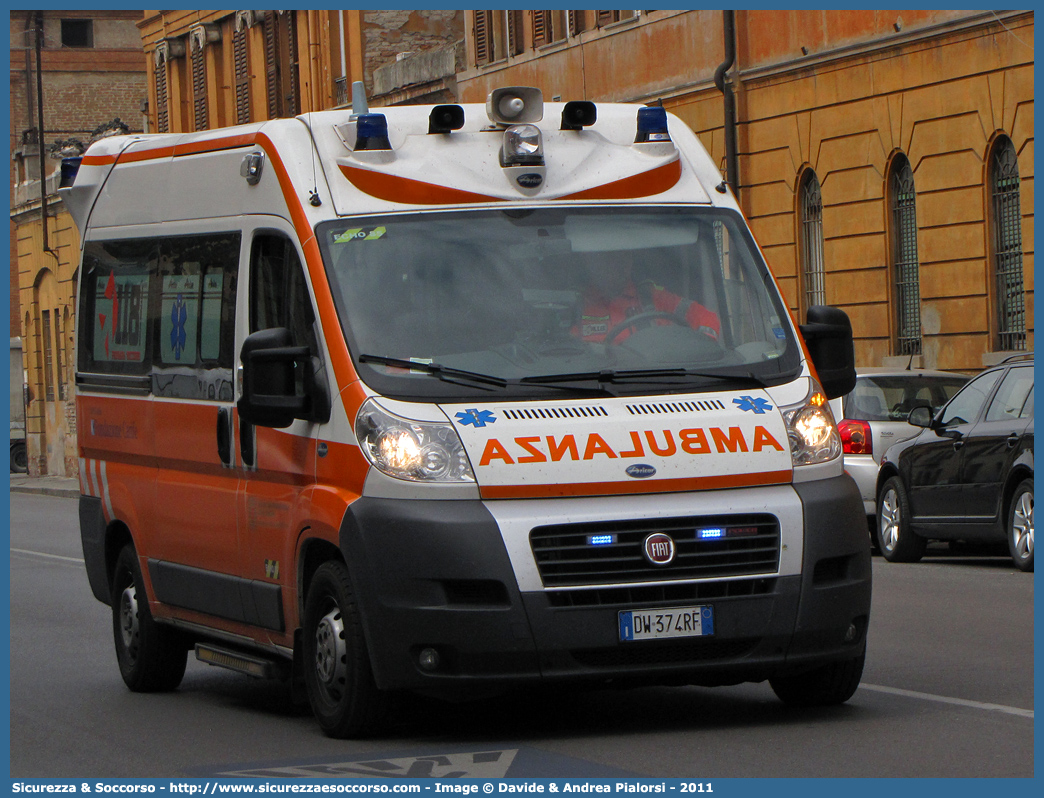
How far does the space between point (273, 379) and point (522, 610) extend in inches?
57.3

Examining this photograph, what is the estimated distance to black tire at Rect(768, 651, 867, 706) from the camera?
895cm

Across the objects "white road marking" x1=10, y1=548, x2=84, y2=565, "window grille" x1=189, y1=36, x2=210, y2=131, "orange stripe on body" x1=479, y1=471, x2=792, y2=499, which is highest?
"window grille" x1=189, y1=36, x2=210, y2=131

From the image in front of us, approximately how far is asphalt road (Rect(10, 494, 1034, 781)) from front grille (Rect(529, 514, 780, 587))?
65cm

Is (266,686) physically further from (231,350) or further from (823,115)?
(823,115)

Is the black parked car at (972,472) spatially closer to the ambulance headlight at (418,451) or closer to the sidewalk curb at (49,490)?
the ambulance headlight at (418,451)

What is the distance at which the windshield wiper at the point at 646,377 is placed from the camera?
28.0 feet

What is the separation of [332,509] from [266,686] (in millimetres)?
2869

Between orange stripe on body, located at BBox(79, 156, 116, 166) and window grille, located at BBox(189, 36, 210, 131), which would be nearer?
orange stripe on body, located at BBox(79, 156, 116, 166)

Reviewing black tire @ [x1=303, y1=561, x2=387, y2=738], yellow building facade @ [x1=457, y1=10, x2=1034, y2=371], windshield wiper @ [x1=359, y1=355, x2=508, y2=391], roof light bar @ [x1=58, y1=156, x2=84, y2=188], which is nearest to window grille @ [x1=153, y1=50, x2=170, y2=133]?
yellow building facade @ [x1=457, y1=10, x2=1034, y2=371]

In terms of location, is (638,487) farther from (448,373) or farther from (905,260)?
(905,260)

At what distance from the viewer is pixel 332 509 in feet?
27.9

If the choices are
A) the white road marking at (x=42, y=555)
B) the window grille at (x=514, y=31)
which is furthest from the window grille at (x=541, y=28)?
the white road marking at (x=42, y=555)

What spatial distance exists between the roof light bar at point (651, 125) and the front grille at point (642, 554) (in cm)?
205

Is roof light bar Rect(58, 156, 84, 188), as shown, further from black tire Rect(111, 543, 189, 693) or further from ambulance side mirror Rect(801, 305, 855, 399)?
ambulance side mirror Rect(801, 305, 855, 399)
